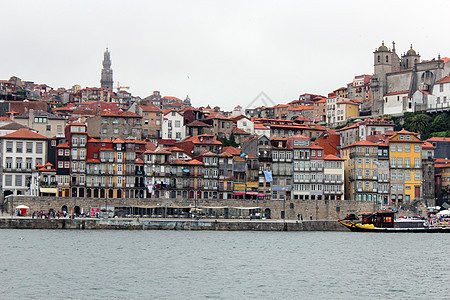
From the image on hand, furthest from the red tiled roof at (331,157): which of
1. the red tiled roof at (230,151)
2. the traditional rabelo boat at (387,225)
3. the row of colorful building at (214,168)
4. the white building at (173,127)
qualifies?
the white building at (173,127)

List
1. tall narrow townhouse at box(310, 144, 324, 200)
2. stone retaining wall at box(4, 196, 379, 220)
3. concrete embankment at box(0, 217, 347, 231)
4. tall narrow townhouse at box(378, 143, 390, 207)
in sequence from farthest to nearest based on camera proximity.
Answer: tall narrow townhouse at box(378, 143, 390, 207), tall narrow townhouse at box(310, 144, 324, 200), stone retaining wall at box(4, 196, 379, 220), concrete embankment at box(0, 217, 347, 231)

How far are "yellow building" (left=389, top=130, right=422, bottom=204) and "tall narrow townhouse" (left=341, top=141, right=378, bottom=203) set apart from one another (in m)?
2.45

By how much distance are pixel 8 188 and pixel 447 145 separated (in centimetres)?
5786

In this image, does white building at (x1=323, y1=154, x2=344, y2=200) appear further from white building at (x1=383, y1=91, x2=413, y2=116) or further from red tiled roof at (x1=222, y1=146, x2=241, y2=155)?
white building at (x1=383, y1=91, x2=413, y2=116)

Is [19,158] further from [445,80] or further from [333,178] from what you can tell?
[445,80]

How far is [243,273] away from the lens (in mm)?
43719

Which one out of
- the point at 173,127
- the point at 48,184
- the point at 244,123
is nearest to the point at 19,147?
the point at 48,184

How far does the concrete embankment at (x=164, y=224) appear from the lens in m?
69.8

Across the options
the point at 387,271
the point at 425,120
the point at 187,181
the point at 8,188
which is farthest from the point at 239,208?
the point at 425,120

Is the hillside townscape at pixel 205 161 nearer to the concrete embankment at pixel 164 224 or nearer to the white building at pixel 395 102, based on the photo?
the concrete embankment at pixel 164 224

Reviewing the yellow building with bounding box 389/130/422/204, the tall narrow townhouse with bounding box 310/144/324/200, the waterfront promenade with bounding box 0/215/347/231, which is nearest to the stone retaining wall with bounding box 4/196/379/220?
the waterfront promenade with bounding box 0/215/347/231

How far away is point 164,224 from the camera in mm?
73438

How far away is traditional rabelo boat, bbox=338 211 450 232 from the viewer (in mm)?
78688

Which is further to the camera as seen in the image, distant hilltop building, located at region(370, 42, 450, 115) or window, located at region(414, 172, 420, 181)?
distant hilltop building, located at region(370, 42, 450, 115)
